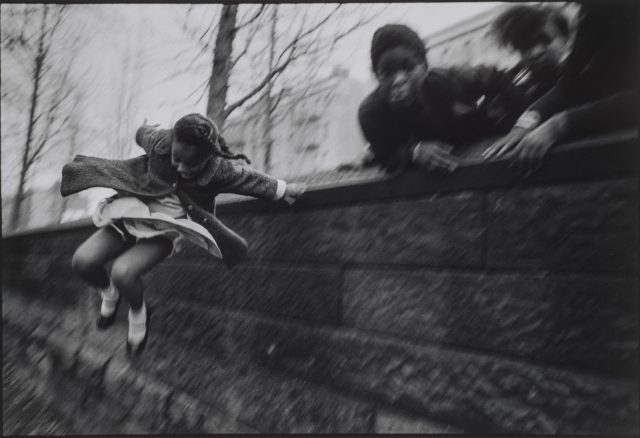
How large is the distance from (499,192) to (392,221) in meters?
0.40

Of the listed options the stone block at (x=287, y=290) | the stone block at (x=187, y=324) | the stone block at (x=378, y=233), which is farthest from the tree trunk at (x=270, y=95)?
the stone block at (x=187, y=324)

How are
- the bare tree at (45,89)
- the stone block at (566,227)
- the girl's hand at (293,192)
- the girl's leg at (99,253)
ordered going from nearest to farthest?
the stone block at (566,227)
the girl's hand at (293,192)
the girl's leg at (99,253)
the bare tree at (45,89)

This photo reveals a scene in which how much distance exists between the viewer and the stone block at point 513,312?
4.16ft

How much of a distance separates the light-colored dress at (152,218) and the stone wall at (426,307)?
159 mm

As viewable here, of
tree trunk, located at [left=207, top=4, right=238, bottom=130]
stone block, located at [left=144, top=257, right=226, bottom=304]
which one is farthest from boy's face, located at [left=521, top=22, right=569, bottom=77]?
stone block, located at [left=144, top=257, right=226, bottom=304]

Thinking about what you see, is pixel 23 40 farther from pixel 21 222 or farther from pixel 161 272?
pixel 161 272

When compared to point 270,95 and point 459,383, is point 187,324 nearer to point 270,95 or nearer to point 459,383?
point 270,95

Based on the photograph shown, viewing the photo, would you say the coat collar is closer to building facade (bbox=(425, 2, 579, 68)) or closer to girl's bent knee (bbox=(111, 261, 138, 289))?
girl's bent knee (bbox=(111, 261, 138, 289))

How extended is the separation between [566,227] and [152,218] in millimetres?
1672

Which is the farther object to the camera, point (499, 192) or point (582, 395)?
point (499, 192)

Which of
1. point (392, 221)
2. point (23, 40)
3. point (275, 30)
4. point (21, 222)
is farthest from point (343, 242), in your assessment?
point (21, 222)

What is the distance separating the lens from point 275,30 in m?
2.24

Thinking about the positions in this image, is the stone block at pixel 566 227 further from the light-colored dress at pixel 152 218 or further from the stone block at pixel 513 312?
the light-colored dress at pixel 152 218

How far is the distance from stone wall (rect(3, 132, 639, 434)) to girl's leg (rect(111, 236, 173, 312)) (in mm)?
113
